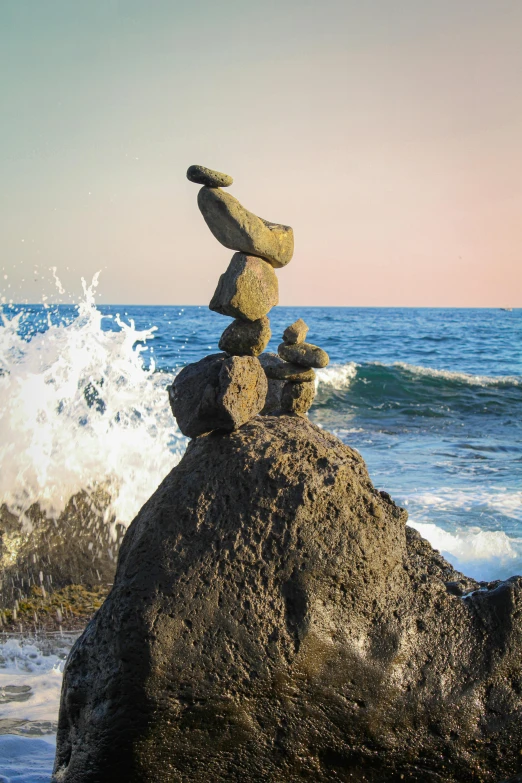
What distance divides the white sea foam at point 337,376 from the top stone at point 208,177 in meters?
14.7

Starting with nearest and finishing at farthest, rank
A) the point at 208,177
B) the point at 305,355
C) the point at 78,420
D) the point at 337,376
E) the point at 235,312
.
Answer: the point at 208,177, the point at 235,312, the point at 305,355, the point at 78,420, the point at 337,376

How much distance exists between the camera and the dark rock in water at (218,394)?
311cm

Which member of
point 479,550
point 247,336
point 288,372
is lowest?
point 479,550

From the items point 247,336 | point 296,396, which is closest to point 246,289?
point 247,336

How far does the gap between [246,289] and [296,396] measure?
2.14 feet

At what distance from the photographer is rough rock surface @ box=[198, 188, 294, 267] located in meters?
3.28

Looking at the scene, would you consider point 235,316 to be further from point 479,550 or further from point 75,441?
point 479,550

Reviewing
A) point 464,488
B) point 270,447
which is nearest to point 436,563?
point 270,447

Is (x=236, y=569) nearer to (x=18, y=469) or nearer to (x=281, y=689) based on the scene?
(x=281, y=689)

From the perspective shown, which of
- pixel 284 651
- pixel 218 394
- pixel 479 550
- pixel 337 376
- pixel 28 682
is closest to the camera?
pixel 284 651

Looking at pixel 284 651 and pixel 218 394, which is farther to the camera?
pixel 218 394

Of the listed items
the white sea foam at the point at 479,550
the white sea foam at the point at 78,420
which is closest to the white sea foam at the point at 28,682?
the white sea foam at the point at 78,420

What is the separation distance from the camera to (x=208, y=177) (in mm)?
3246

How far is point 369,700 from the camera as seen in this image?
281 cm
